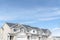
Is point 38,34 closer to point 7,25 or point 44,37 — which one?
point 44,37

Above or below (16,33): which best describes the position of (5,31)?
above

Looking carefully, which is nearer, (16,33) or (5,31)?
(16,33)

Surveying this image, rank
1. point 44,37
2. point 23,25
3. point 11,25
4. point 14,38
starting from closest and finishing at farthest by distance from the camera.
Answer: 1. point 14,38
2. point 11,25
3. point 23,25
4. point 44,37

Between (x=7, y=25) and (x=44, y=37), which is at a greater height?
(x=7, y=25)

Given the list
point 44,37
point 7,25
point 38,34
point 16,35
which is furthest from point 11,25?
point 44,37

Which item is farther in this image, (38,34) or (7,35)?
(38,34)

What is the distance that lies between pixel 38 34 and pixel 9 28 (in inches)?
322

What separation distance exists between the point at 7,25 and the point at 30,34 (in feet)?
19.9

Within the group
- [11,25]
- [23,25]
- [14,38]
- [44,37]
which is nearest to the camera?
[14,38]

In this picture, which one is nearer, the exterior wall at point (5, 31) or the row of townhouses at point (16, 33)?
the row of townhouses at point (16, 33)

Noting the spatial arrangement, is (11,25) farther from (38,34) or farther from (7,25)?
(38,34)

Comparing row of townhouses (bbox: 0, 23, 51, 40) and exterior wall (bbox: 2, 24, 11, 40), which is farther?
exterior wall (bbox: 2, 24, 11, 40)

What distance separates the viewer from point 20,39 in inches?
1235

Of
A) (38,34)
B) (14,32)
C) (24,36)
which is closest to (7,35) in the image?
(14,32)
